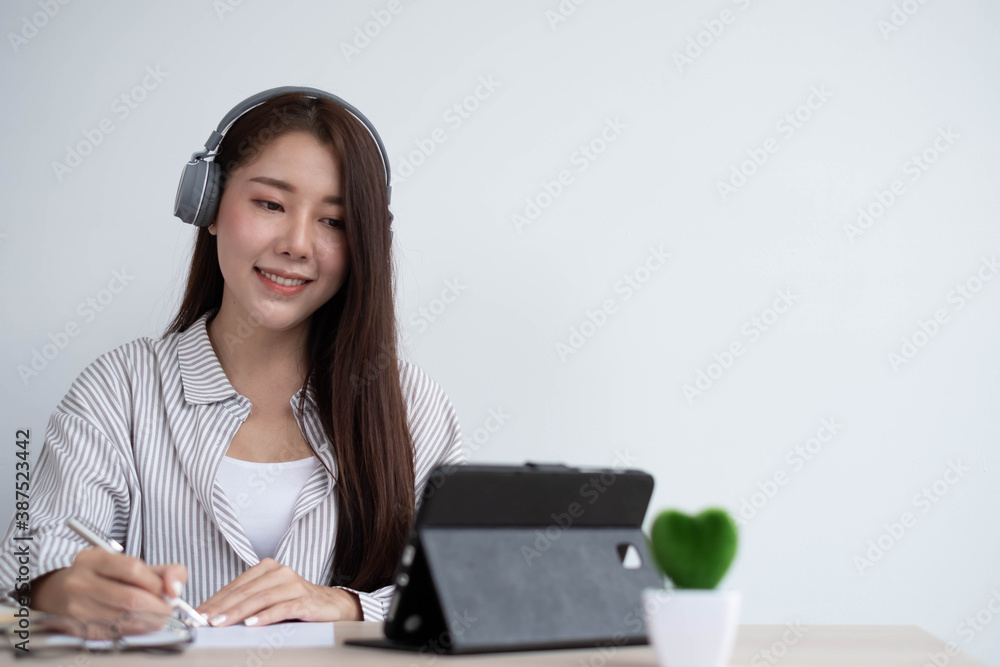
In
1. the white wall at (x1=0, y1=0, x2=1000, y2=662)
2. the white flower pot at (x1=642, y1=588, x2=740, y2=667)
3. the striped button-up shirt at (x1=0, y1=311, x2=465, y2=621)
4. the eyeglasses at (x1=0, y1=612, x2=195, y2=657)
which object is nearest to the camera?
the white flower pot at (x1=642, y1=588, x2=740, y2=667)

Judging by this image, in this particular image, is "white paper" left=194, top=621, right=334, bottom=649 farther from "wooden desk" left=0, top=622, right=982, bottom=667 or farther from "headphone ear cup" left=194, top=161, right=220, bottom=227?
"headphone ear cup" left=194, top=161, right=220, bottom=227

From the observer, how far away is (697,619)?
0.67 meters

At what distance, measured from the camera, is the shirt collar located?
1461 mm

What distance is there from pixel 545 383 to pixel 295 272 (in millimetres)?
629

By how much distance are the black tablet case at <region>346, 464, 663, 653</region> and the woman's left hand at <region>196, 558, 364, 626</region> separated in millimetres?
264

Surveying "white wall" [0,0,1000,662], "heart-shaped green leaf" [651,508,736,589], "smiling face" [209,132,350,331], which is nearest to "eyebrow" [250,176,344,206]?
"smiling face" [209,132,350,331]

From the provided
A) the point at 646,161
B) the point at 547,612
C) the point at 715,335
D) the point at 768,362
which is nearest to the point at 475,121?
the point at 646,161

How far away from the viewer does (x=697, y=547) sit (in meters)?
0.67

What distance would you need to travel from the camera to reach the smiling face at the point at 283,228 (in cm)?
142

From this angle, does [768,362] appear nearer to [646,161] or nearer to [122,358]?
[646,161]

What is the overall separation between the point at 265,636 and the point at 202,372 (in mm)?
709

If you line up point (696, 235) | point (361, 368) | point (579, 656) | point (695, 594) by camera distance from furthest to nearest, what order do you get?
point (696, 235)
point (361, 368)
point (579, 656)
point (695, 594)

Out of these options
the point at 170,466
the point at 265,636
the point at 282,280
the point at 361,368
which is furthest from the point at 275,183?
the point at 265,636

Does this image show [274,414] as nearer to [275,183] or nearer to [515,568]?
[275,183]
